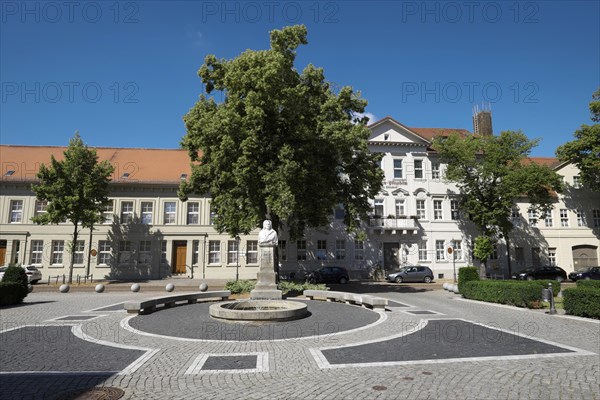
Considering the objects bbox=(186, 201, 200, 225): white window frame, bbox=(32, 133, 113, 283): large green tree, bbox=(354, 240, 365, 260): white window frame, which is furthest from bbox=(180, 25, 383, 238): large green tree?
bbox=(354, 240, 365, 260): white window frame

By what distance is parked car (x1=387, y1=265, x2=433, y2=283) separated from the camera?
32.0m

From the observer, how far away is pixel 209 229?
3512 centimetres

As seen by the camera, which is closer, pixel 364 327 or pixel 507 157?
pixel 364 327

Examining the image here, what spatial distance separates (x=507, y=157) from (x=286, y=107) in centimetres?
2313

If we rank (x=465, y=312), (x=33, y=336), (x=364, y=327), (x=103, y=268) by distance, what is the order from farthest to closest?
(x=103, y=268)
(x=465, y=312)
(x=364, y=327)
(x=33, y=336)

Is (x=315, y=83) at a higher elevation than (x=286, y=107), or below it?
higher

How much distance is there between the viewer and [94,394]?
5.86 meters

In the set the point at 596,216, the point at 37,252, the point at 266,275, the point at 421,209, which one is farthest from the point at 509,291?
the point at 37,252

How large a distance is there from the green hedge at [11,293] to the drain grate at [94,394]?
Answer: 46.4 feet

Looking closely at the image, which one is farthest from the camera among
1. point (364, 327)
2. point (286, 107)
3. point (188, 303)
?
point (286, 107)

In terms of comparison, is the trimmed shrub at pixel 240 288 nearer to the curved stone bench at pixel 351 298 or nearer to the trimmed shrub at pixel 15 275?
the curved stone bench at pixel 351 298

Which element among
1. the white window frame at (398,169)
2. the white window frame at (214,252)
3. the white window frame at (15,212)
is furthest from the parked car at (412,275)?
the white window frame at (15,212)

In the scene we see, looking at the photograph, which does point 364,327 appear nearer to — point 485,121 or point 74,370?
point 74,370

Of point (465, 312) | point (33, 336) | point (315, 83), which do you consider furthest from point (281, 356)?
point (315, 83)
